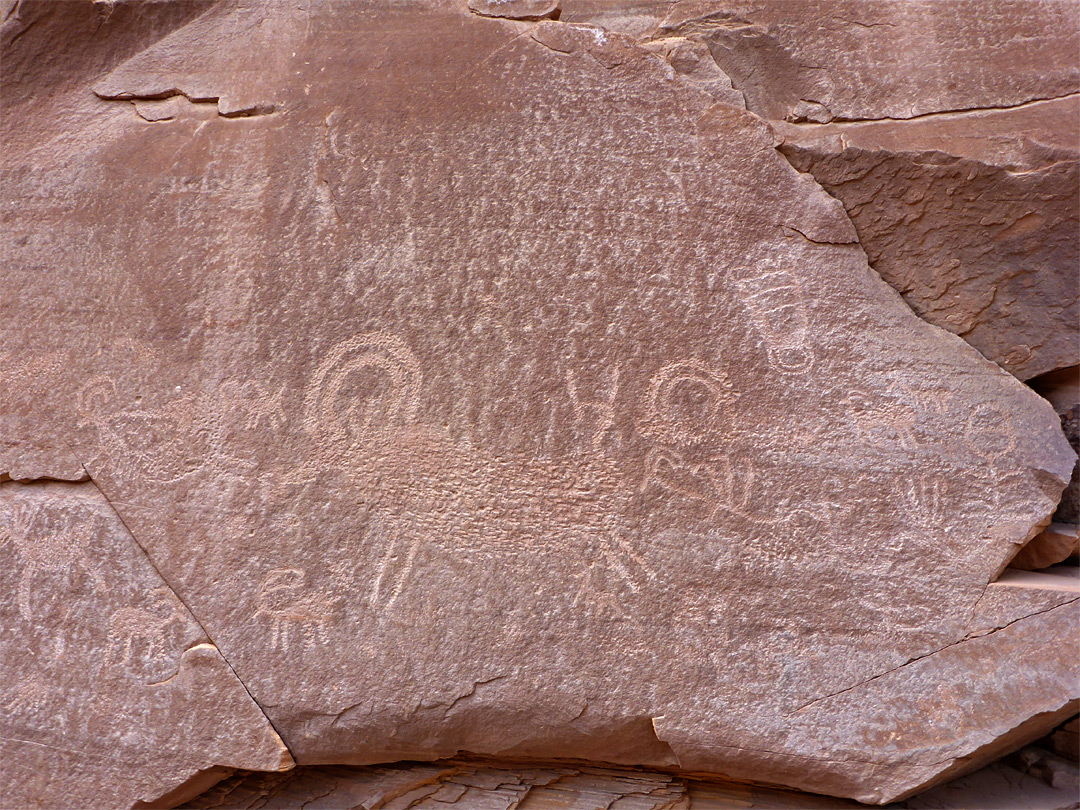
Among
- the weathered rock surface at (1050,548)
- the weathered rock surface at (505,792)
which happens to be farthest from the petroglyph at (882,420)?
the weathered rock surface at (505,792)

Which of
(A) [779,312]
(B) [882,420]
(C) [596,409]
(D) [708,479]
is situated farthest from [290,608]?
(B) [882,420]

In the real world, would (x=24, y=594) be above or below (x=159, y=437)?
below

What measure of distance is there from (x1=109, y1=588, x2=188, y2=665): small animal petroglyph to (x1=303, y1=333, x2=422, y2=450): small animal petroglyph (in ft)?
1.67

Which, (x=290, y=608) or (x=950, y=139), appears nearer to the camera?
(x=290, y=608)

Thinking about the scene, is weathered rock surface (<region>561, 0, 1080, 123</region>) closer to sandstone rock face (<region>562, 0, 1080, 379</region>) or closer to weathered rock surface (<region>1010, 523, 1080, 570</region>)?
sandstone rock face (<region>562, 0, 1080, 379</region>)

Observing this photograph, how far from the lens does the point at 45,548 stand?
5.55 feet

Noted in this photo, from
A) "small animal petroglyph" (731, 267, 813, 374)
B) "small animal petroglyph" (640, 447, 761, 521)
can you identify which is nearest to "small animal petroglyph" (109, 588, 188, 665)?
"small animal petroglyph" (640, 447, 761, 521)

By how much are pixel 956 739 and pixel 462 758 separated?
3.78 feet

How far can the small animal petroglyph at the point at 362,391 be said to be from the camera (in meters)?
1.69

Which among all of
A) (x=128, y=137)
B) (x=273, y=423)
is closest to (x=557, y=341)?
(x=273, y=423)

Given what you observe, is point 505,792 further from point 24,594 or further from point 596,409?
point 24,594

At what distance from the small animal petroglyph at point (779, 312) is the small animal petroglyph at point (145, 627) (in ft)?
4.93

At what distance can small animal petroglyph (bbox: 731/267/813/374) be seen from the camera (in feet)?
5.60

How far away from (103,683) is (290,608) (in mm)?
469
